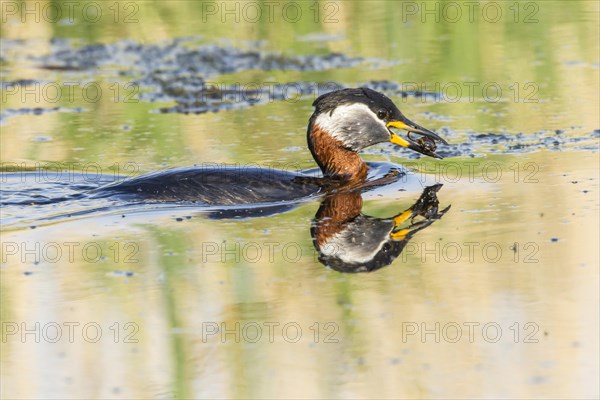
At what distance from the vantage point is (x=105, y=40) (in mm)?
15898

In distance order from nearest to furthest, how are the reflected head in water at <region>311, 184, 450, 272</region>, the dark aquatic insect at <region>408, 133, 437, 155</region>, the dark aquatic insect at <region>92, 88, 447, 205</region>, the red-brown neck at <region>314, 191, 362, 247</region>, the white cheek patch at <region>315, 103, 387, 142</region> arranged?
the reflected head in water at <region>311, 184, 450, 272</region>
the red-brown neck at <region>314, 191, 362, 247</region>
the dark aquatic insect at <region>92, 88, 447, 205</region>
the white cheek patch at <region>315, 103, 387, 142</region>
the dark aquatic insect at <region>408, 133, 437, 155</region>

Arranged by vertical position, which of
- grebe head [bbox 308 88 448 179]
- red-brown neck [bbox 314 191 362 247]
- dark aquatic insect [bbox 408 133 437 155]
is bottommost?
red-brown neck [bbox 314 191 362 247]

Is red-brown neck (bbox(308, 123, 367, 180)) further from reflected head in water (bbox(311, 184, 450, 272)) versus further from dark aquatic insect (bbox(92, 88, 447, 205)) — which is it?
reflected head in water (bbox(311, 184, 450, 272))

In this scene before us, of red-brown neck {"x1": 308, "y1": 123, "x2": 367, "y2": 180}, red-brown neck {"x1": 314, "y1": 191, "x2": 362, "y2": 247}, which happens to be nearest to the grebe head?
red-brown neck {"x1": 308, "y1": 123, "x2": 367, "y2": 180}

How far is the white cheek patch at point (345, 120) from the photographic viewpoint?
32.4 feet

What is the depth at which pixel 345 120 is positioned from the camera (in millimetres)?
9945

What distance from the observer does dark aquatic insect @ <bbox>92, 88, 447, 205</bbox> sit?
9.15 m

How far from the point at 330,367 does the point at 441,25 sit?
10.7 meters

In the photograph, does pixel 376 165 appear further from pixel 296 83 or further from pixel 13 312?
pixel 13 312

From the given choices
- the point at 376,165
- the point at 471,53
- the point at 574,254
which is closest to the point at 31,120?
the point at 376,165

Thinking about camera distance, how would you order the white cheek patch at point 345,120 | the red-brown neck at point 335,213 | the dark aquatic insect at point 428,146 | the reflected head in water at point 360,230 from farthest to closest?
the dark aquatic insect at point 428,146
the white cheek patch at point 345,120
the red-brown neck at point 335,213
the reflected head in water at point 360,230

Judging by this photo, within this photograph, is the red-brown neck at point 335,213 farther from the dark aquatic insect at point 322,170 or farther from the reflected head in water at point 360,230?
the dark aquatic insect at point 322,170

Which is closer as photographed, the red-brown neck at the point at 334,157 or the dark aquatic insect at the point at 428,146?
the red-brown neck at the point at 334,157

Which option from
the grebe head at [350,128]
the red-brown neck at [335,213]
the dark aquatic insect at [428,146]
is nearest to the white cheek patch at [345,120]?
the grebe head at [350,128]
